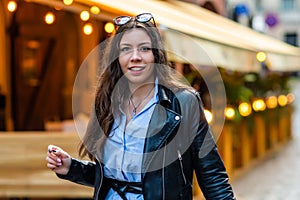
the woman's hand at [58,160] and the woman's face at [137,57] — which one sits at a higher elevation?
the woman's face at [137,57]

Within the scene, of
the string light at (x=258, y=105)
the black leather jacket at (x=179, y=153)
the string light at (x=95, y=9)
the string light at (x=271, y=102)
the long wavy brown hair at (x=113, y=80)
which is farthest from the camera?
the string light at (x=271, y=102)

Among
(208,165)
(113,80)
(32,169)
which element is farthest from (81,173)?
(32,169)

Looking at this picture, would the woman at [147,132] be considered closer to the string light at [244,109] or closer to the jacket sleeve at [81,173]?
the jacket sleeve at [81,173]

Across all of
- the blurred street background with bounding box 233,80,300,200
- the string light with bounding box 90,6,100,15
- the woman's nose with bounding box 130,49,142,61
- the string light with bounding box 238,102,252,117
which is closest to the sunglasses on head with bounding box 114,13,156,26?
the woman's nose with bounding box 130,49,142,61

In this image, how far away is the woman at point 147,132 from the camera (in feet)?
6.95

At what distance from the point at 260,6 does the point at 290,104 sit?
123 ft

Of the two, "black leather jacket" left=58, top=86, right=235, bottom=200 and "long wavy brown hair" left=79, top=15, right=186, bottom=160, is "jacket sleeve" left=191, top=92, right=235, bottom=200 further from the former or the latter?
"long wavy brown hair" left=79, top=15, right=186, bottom=160

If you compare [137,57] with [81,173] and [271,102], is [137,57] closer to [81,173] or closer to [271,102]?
[81,173]

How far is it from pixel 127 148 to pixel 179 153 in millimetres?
197

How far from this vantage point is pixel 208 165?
216 cm

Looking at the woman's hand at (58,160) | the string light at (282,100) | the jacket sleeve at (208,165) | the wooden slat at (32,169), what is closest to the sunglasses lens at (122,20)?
the jacket sleeve at (208,165)

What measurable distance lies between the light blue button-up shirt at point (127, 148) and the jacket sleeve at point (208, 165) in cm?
19

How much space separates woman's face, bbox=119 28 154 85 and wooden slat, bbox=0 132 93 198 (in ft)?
10.5

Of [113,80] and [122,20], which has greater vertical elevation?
[122,20]
